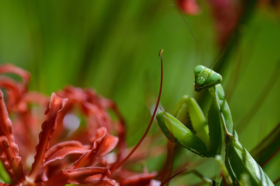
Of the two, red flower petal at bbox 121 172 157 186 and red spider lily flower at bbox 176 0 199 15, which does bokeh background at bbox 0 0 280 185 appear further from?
red flower petal at bbox 121 172 157 186

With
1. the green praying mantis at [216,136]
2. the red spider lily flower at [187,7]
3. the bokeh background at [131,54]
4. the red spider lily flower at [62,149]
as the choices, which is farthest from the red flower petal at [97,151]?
Answer: the red spider lily flower at [187,7]

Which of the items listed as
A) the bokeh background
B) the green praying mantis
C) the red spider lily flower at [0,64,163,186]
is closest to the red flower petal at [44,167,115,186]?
the red spider lily flower at [0,64,163,186]

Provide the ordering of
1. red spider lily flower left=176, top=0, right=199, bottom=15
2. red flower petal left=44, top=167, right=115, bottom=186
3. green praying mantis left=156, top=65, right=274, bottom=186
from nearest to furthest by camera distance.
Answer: red flower petal left=44, top=167, right=115, bottom=186, green praying mantis left=156, top=65, right=274, bottom=186, red spider lily flower left=176, top=0, right=199, bottom=15

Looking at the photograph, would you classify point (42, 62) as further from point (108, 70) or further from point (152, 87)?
point (152, 87)

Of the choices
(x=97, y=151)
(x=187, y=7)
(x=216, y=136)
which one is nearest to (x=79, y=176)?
(x=97, y=151)

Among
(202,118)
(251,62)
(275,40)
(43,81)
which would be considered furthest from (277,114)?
(43,81)

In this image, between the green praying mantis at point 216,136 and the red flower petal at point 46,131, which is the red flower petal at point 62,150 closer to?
the red flower petal at point 46,131
